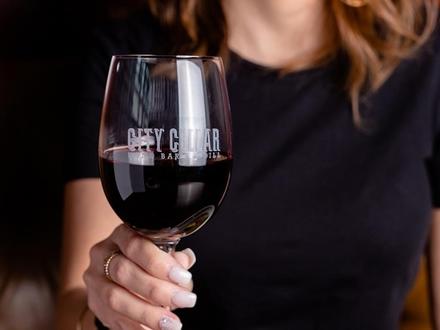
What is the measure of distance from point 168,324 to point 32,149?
0.87m

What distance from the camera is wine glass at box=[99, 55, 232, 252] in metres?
0.79

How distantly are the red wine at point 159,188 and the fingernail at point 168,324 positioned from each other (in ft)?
0.29

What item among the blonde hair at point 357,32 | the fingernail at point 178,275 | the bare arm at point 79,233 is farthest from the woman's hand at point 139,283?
the blonde hair at point 357,32

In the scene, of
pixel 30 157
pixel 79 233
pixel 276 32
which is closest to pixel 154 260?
pixel 79 233

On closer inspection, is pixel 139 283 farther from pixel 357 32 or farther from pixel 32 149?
pixel 32 149

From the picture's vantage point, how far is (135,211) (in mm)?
824

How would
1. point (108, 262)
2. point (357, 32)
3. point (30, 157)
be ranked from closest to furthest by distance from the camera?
point (108, 262), point (357, 32), point (30, 157)

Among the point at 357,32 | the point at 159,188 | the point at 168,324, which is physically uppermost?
the point at 357,32

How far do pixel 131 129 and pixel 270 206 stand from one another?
55 cm

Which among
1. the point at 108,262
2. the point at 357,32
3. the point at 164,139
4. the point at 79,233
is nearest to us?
the point at 164,139

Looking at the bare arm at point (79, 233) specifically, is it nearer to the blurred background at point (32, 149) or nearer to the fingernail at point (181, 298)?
the blurred background at point (32, 149)

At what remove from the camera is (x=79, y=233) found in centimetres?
131

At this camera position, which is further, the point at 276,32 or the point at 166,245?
the point at 276,32

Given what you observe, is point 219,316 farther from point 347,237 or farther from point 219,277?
point 347,237
